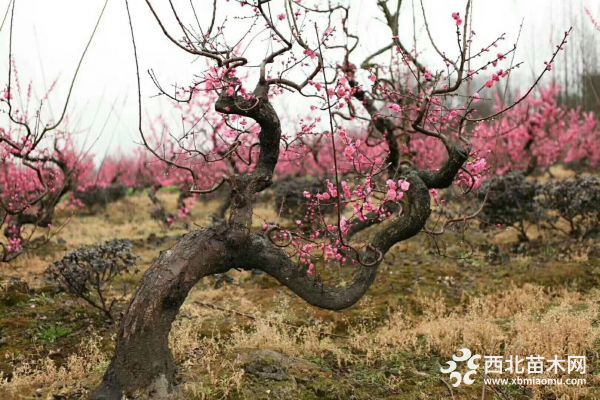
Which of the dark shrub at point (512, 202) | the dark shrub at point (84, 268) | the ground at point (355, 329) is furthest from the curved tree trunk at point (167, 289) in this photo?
the dark shrub at point (512, 202)

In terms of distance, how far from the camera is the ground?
473 cm

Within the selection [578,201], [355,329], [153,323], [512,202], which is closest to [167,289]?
[153,323]

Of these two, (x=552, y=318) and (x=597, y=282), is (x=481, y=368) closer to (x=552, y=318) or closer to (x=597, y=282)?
(x=552, y=318)

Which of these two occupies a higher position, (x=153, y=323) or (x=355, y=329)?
(x=153, y=323)

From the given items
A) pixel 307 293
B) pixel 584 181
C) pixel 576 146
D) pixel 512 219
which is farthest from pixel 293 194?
pixel 576 146

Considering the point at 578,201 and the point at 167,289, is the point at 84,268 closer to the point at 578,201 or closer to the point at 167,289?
the point at 167,289

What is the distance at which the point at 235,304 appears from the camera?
8.08 m

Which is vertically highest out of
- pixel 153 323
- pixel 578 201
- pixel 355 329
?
pixel 578 201

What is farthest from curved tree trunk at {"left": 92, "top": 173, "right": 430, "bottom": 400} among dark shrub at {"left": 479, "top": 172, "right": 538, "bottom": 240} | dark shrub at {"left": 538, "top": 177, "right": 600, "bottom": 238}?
dark shrub at {"left": 538, "top": 177, "right": 600, "bottom": 238}

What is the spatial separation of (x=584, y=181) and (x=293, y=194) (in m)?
7.78

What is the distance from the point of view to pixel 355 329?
680 cm

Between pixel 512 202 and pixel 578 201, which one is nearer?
pixel 578 201

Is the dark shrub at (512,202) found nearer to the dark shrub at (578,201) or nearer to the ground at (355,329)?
the dark shrub at (578,201)

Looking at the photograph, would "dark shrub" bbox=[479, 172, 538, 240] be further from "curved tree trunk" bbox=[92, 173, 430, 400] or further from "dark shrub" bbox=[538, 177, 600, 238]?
"curved tree trunk" bbox=[92, 173, 430, 400]
